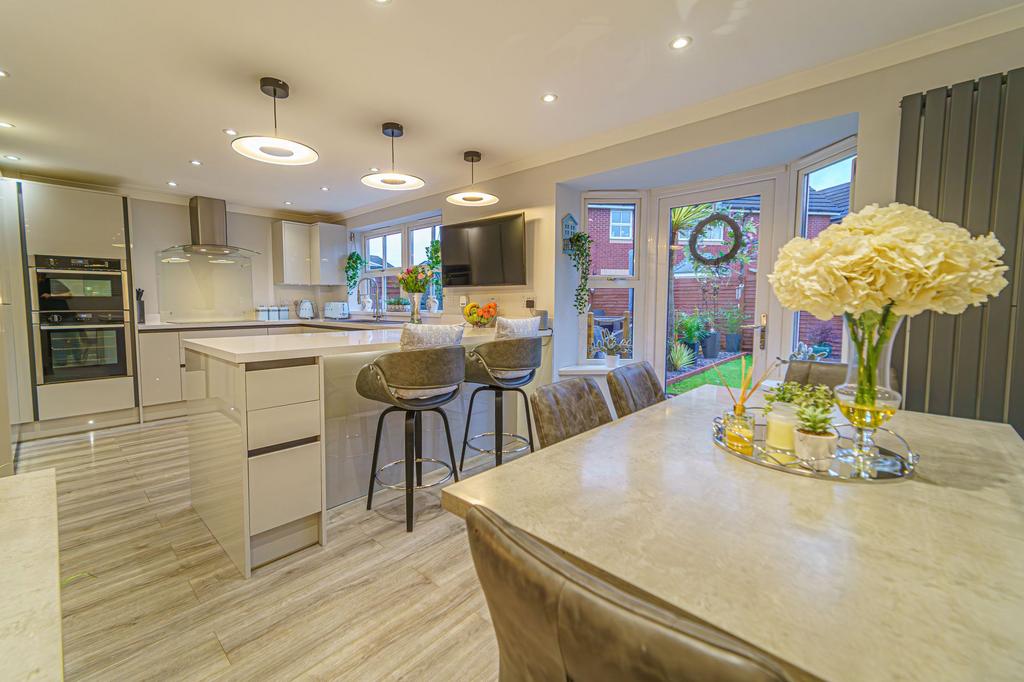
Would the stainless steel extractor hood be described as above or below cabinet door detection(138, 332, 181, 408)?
above

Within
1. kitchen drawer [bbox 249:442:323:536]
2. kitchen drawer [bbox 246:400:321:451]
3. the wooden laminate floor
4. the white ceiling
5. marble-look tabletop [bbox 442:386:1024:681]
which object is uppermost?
the white ceiling

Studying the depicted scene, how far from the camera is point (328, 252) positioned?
229 inches

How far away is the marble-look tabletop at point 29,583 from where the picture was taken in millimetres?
466

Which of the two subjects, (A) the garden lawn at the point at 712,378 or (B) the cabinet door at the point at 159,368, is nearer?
(A) the garden lawn at the point at 712,378

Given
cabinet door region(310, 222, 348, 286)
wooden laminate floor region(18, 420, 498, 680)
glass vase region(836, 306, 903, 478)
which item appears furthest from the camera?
cabinet door region(310, 222, 348, 286)

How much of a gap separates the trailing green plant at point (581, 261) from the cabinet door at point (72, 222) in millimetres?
4491

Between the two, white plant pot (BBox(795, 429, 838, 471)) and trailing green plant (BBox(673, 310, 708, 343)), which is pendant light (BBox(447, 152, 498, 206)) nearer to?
trailing green plant (BBox(673, 310, 708, 343))

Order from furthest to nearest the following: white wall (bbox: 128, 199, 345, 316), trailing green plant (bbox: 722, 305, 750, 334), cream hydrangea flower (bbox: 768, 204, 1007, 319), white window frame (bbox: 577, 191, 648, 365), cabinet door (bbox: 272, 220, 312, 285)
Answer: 1. cabinet door (bbox: 272, 220, 312, 285)
2. white wall (bbox: 128, 199, 345, 316)
3. white window frame (bbox: 577, 191, 648, 365)
4. trailing green plant (bbox: 722, 305, 750, 334)
5. cream hydrangea flower (bbox: 768, 204, 1007, 319)

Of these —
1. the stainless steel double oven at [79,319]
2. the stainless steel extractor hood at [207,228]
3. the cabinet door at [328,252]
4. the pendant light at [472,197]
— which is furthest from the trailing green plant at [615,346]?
the stainless steel double oven at [79,319]

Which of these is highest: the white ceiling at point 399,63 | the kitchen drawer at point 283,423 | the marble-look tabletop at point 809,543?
the white ceiling at point 399,63

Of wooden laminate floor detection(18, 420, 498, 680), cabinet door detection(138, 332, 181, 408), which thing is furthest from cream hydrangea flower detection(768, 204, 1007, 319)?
cabinet door detection(138, 332, 181, 408)

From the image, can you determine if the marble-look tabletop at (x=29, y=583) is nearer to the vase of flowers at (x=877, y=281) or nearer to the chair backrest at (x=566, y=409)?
the chair backrest at (x=566, y=409)

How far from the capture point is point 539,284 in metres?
→ 3.72

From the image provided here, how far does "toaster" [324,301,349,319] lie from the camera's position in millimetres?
5895
